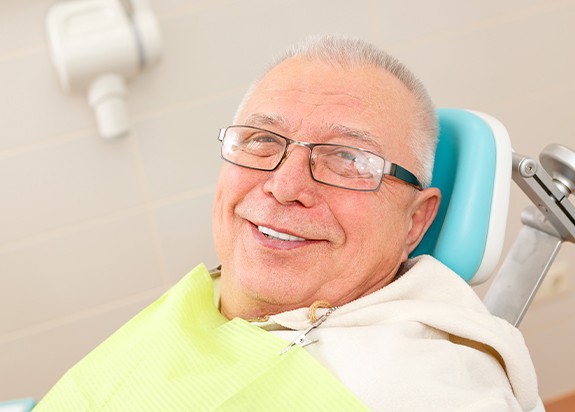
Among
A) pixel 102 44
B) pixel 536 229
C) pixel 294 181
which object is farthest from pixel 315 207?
pixel 102 44

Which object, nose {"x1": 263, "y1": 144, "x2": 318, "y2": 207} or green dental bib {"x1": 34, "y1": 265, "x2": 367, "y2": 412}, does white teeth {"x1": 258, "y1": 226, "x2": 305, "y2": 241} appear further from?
green dental bib {"x1": 34, "y1": 265, "x2": 367, "y2": 412}

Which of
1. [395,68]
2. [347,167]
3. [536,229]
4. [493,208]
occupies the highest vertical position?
[395,68]

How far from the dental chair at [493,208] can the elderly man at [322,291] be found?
0.20 ft

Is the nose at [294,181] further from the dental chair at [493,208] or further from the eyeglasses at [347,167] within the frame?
the dental chair at [493,208]

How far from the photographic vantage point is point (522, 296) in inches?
62.1

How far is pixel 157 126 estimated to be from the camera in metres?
2.13

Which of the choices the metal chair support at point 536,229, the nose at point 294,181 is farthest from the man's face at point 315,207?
the metal chair support at point 536,229

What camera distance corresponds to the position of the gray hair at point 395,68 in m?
1.49

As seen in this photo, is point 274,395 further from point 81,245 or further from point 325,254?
point 81,245

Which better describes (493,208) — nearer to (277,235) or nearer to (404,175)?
(404,175)

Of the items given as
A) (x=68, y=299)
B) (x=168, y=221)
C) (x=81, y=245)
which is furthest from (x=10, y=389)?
(x=168, y=221)

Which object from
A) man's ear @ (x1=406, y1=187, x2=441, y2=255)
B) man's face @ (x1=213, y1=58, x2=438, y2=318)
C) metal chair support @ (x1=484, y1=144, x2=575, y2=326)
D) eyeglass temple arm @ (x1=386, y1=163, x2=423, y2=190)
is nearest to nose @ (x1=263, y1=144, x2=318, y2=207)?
man's face @ (x1=213, y1=58, x2=438, y2=318)

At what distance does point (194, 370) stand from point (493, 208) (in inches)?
23.8

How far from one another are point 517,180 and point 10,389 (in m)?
1.57
